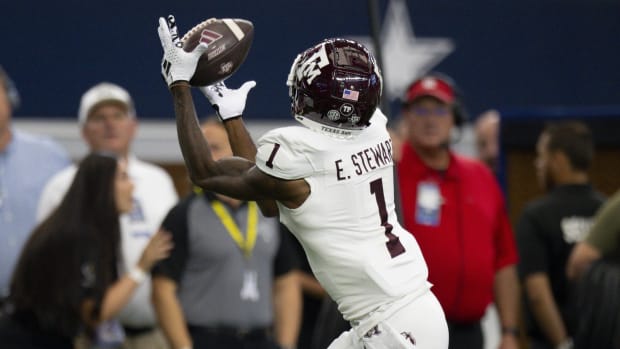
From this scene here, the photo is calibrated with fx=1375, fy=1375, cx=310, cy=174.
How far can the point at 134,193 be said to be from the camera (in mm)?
7594

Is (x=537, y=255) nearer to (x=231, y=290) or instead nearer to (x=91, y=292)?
(x=231, y=290)

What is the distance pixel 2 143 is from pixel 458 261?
264 centimetres

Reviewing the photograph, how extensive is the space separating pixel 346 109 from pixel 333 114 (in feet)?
0.15

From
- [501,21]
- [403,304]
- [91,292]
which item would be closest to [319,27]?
[501,21]

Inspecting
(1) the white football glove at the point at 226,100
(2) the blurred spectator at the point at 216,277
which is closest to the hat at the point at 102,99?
(2) the blurred spectator at the point at 216,277

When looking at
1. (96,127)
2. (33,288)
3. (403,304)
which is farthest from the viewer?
(96,127)

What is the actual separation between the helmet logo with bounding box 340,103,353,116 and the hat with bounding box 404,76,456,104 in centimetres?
277

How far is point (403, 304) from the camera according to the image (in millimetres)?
4535

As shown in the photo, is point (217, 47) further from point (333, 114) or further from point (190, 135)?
point (333, 114)

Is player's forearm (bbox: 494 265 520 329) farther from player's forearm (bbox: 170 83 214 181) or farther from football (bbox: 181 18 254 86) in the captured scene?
player's forearm (bbox: 170 83 214 181)

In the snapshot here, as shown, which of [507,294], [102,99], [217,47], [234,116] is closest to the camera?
[217,47]

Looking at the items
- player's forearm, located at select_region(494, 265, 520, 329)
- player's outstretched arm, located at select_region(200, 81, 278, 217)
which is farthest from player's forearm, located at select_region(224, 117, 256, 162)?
player's forearm, located at select_region(494, 265, 520, 329)

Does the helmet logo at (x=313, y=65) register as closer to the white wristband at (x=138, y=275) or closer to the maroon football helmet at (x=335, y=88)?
the maroon football helmet at (x=335, y=88)

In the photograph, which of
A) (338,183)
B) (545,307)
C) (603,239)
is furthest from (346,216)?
(545,307)
